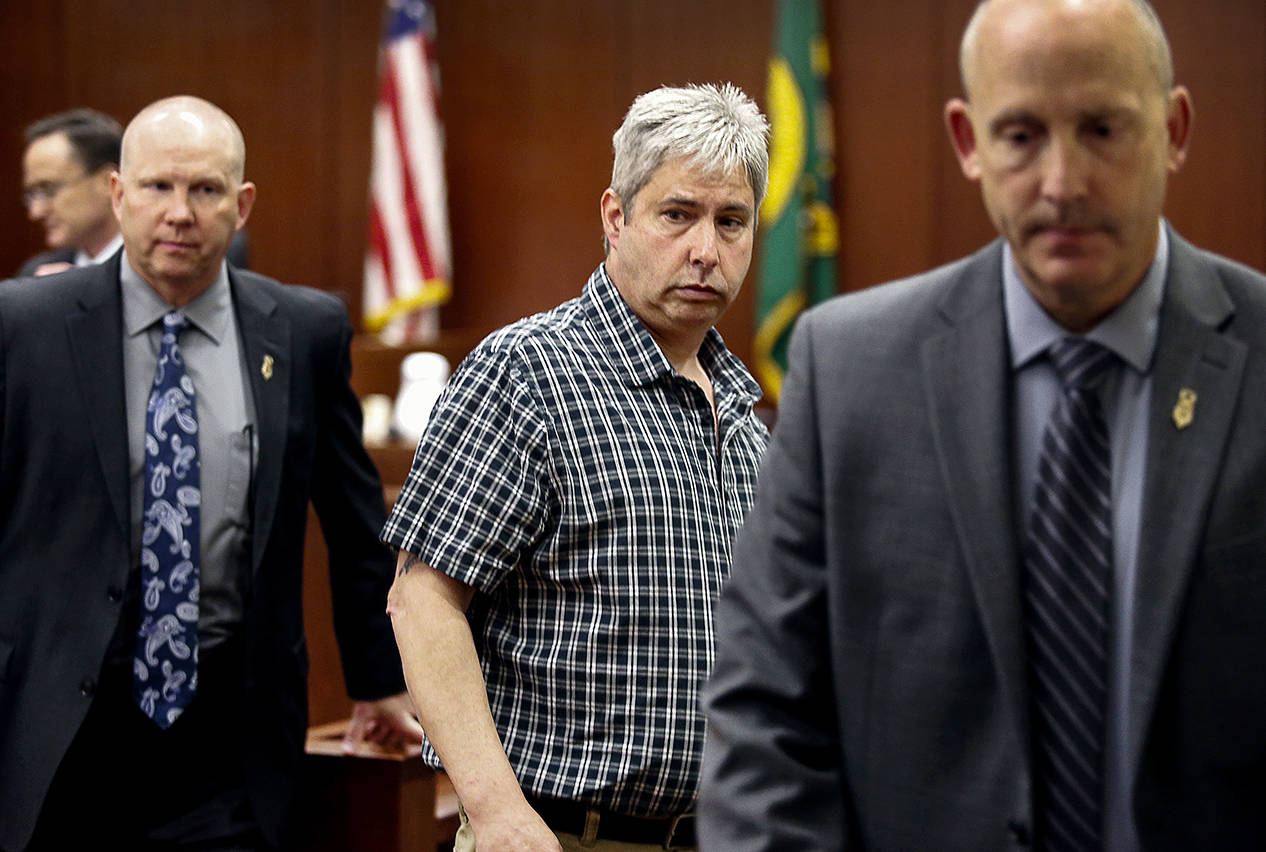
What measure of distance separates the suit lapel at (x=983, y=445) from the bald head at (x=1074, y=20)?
0.22m

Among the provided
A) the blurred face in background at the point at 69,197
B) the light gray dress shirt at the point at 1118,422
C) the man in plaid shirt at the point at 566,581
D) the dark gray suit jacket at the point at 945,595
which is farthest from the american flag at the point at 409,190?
the light gray dress shirt at the point at 1118,422

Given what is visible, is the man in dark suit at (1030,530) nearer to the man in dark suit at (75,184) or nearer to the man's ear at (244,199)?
the man's ear at (244,199)

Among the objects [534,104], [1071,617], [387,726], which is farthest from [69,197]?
[1071,617]

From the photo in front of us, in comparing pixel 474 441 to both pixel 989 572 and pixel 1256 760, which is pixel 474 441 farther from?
pixel 1256 760

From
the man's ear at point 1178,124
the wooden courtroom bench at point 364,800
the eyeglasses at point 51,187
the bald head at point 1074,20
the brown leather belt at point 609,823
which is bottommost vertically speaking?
the wooden courtroom bench at point 364,800

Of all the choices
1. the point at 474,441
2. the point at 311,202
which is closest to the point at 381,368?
the point at 311,202

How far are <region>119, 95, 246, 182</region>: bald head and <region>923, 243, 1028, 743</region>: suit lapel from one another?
1.90 metres

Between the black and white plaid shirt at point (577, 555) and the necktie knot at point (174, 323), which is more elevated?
the necktie knot at point (174, 323)

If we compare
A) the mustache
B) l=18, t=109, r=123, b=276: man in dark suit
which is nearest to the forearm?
the mustache

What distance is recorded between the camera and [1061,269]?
1.36m

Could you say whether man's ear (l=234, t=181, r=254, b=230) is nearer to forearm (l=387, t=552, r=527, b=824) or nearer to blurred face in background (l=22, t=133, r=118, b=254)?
forearm (l=387, t=552, r=527, b=824)

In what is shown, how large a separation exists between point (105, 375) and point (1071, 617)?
78.6 inches

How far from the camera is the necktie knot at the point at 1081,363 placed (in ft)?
4.65

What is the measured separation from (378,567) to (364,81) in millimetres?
5226
